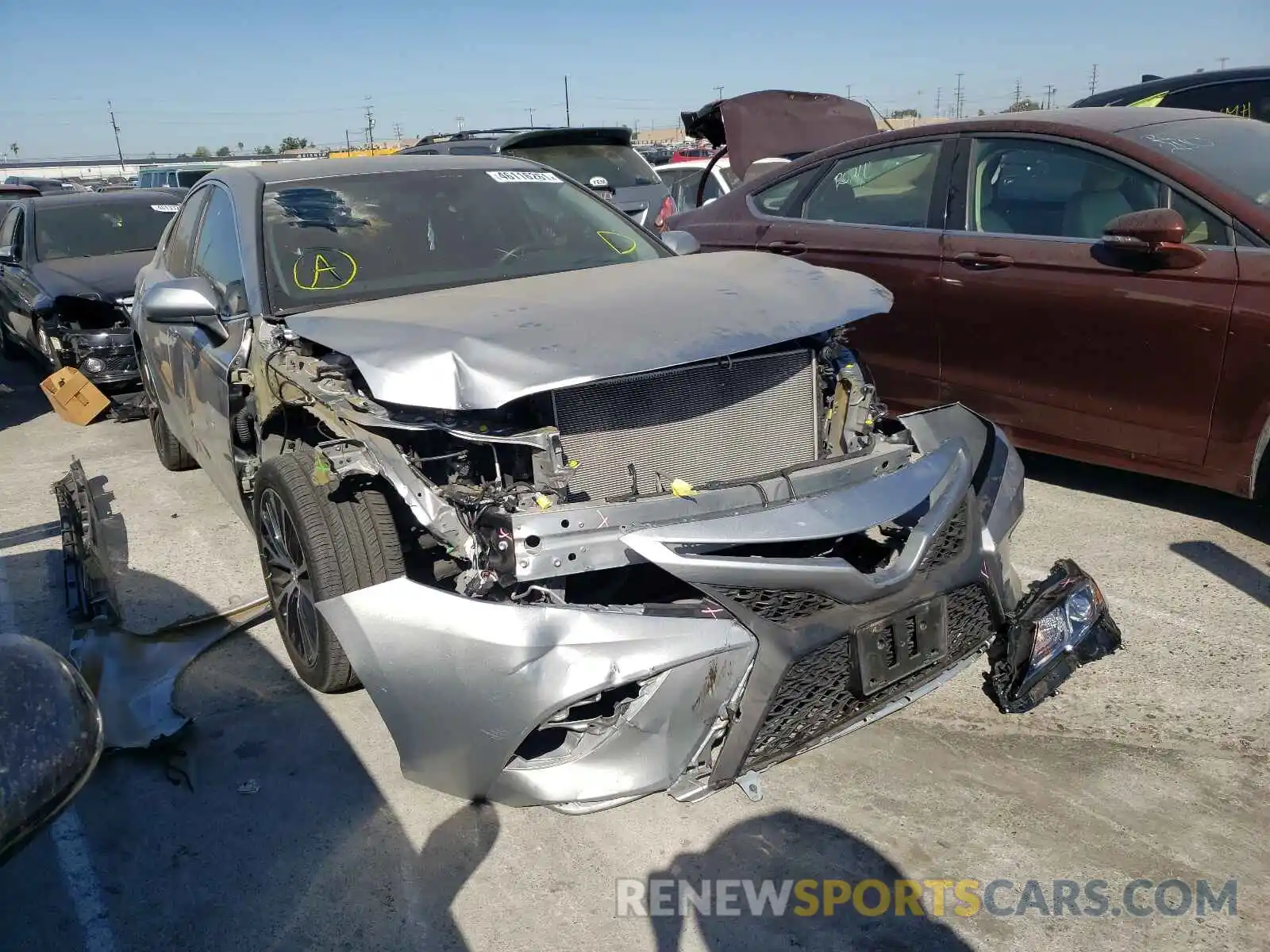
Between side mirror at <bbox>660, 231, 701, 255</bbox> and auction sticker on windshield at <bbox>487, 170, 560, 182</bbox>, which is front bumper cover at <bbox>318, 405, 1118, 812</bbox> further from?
auction sticker on windshield at <bbox>487, 170, 560, 182</bbox>

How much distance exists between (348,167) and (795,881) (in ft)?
10.7

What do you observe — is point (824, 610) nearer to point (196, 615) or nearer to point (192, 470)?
point (196, 615)

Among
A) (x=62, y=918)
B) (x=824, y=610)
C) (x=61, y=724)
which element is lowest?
(x=62, y=918)

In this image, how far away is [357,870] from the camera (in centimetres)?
248

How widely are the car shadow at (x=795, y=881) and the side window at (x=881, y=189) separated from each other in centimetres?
324

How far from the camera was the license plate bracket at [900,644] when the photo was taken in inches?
94.0

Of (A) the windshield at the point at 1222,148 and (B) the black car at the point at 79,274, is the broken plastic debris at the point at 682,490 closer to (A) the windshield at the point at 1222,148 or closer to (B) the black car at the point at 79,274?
(A) the windshield at the point at 1222,148

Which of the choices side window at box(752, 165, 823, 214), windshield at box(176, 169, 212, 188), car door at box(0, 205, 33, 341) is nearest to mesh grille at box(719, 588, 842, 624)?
side window at box(752, 165, 823, 214)

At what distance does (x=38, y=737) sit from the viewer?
1.61 meters

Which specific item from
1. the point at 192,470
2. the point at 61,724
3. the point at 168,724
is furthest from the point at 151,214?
the point at 61,724

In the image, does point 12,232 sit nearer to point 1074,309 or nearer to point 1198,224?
point 1074,309

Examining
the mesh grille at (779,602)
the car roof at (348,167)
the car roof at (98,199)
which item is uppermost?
the car roof at (348,167)

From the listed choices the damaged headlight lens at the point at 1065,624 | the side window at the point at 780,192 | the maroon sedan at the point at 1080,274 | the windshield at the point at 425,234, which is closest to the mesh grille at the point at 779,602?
the damaged headlight lens at the point at 1065,624

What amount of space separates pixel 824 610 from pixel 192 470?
15.1 feet
